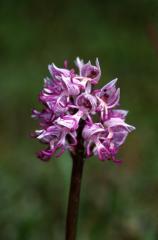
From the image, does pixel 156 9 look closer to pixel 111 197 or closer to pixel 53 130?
pixel 111 197

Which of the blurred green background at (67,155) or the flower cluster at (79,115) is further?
the blurred green background at (67,155)

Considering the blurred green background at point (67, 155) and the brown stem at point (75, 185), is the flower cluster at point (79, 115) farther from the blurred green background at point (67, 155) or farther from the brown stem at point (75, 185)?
the blurred green background at point (67, 155)

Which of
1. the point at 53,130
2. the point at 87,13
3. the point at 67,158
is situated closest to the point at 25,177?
the point at 67,158

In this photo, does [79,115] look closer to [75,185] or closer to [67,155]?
[75,185]

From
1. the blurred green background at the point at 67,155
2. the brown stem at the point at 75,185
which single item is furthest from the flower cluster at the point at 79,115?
the blurred green background at the point at 67,155

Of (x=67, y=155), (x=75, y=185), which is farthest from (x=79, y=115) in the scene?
(x=67, y=155)

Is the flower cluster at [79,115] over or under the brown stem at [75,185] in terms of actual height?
over
